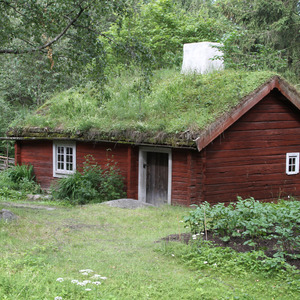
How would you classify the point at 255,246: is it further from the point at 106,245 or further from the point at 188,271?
the point at 106,245

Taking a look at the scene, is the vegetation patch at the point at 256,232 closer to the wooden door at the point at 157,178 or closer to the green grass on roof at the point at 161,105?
the green grass on roof at the point at 161,105

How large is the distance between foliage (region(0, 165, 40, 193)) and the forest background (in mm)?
3466

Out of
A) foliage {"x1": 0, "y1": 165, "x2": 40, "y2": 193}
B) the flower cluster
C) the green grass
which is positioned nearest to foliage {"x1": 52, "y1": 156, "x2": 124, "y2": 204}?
foliage {"x1": 0, "y1": 165, "x2": 40, "y2": 193}

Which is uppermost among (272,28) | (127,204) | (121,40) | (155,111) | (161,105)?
(272,28)

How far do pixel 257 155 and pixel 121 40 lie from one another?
230 inches

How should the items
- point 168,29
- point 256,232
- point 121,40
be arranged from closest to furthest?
point 256,232 → point 121,40 → point 168,29

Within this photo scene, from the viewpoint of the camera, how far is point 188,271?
237 inches

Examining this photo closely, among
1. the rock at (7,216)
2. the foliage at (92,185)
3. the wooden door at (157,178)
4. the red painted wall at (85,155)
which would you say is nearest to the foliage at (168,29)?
the red painted wall at (85,155)

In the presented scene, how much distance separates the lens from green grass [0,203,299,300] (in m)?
5.05

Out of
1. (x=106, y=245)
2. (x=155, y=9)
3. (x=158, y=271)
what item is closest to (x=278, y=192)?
(x=106, y=245)

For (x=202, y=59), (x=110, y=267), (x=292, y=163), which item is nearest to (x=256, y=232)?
(x=110, y=267)

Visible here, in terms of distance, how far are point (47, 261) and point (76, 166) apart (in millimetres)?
9801

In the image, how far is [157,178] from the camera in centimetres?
1380

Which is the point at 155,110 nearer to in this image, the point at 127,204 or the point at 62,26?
the point at 127,204
